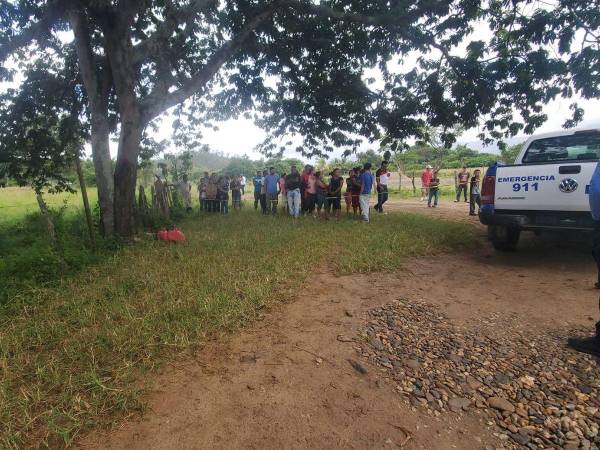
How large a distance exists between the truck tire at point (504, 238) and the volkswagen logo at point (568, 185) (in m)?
1.46

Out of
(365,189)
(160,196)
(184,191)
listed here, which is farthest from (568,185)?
(184,191)

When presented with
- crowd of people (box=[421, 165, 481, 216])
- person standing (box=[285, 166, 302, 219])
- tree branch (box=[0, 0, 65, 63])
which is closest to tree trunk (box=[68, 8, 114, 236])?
tree branch (box=[0, 0, 65, 63])

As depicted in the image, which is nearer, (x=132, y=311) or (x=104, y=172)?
(x=132, y=311)

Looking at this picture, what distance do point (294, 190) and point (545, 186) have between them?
671 centimetres

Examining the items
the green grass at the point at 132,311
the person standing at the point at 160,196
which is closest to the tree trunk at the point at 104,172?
the green grass at the point at 132,311

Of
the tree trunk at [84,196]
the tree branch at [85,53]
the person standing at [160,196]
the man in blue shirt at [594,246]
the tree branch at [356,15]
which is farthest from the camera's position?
the person standing at [160,196]

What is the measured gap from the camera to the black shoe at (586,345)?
9.66ft

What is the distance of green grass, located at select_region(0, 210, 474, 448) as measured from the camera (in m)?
2.36

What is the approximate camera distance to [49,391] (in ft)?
8.25

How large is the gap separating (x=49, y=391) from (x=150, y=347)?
72 centimetres

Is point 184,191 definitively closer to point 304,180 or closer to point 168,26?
point 304,180

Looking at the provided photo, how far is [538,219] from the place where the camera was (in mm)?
5227

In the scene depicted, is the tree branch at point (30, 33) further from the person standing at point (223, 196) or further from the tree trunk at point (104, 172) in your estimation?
the person standing at point (223, 196)

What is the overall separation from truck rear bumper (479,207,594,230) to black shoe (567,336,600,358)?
2386mm
